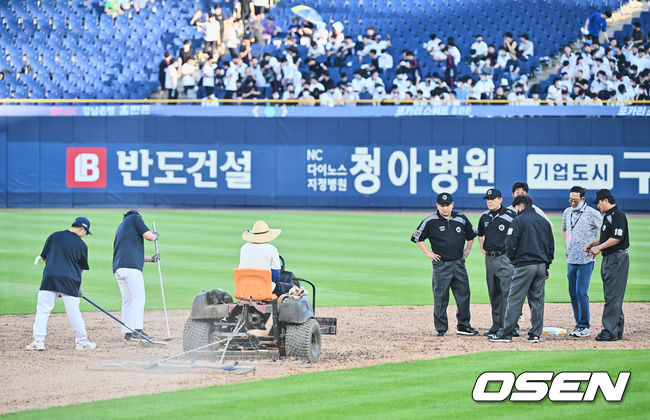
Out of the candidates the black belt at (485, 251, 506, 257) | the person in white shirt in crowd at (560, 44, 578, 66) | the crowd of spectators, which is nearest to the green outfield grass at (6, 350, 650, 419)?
the black belt at (485, 251, 506, 257)

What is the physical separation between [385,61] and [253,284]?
950 inches

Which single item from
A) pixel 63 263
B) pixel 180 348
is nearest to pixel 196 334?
pixel 180 348

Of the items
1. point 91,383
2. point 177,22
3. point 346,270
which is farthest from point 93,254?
point 177,22

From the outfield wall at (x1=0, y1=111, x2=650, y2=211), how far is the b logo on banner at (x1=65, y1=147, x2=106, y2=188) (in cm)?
3

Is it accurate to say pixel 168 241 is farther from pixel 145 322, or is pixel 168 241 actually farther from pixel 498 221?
pixel 498 221

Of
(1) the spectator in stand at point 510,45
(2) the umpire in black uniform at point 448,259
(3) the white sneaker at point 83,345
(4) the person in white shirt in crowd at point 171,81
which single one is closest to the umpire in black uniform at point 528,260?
(2) the umpire in black uniform at point 448,259

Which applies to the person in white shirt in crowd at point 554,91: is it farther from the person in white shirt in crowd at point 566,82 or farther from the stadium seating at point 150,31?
the stadium seating at point 150,31

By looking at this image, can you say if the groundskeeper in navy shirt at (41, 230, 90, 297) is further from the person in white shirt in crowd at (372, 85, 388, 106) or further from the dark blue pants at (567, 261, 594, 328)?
the person in white shirt in crowd at (372, 85, 388, 106)

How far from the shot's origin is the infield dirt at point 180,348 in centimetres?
994

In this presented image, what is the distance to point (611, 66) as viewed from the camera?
32250 millimetres

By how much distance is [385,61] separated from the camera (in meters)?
34.5

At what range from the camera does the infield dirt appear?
9.94 m

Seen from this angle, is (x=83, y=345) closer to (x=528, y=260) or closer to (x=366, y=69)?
(x=528, y=260)

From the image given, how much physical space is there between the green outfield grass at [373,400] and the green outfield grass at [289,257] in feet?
20.6
